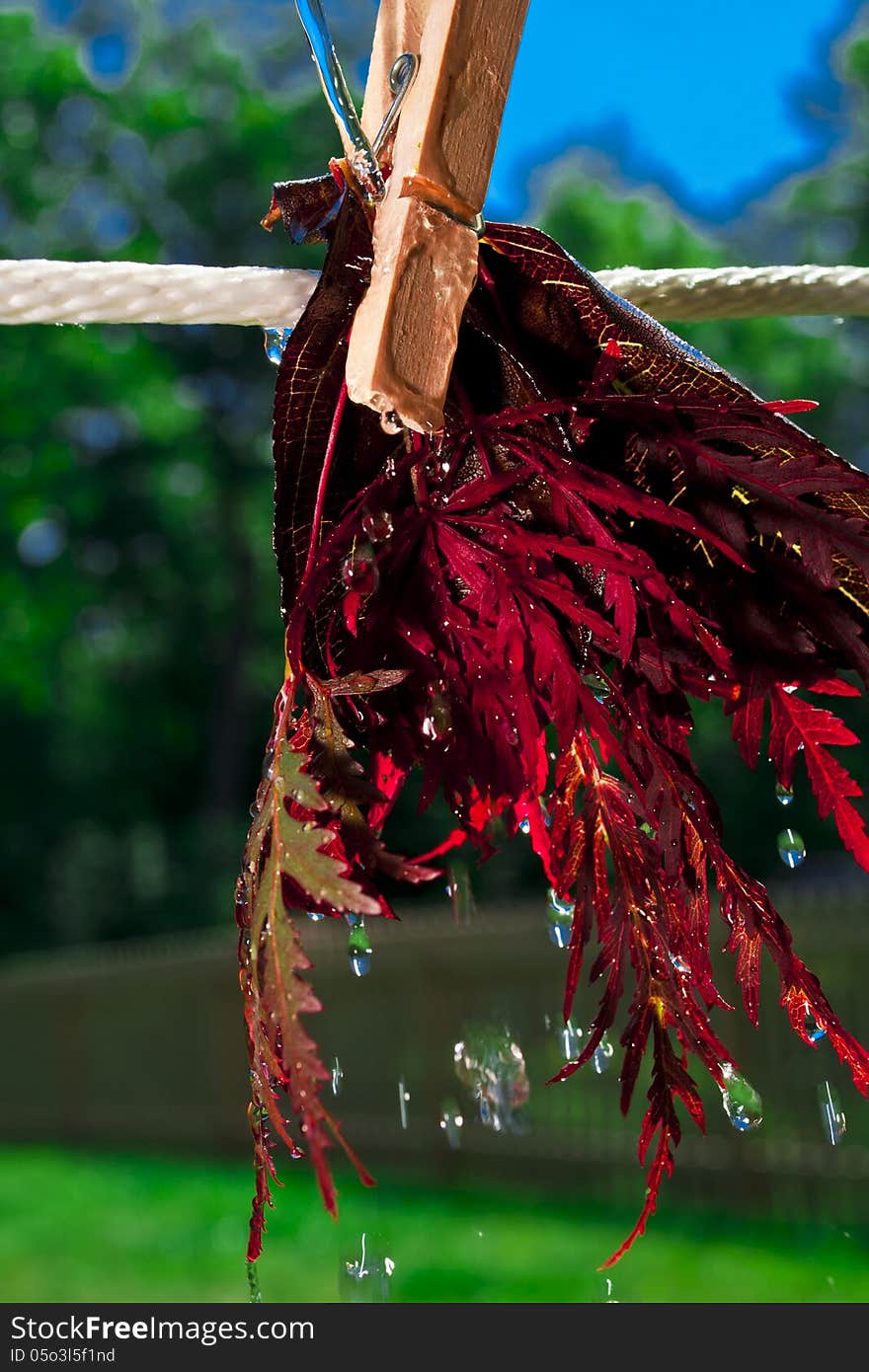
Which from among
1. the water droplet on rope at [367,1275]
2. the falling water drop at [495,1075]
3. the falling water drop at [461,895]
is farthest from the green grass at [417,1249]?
the falling water drop at [461,895]

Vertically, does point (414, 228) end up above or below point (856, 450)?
below

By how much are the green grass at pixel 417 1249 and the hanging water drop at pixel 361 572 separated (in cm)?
381

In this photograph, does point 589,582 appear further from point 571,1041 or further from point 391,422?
Answer: point 571,1041

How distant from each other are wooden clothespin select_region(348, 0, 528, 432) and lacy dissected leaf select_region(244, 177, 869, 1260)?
0.05 meters

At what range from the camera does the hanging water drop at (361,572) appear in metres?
0.47

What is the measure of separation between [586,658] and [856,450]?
49.0 feet

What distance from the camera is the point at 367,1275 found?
76cm

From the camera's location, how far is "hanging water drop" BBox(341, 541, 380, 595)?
468 mm

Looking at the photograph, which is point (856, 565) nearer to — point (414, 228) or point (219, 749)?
point (414, 228)

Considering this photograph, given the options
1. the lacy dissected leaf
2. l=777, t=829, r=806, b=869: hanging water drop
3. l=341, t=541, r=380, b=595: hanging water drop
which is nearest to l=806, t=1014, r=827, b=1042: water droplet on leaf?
Result: the lacy dissected leaf

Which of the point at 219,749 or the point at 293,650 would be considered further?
the point at 219,749
